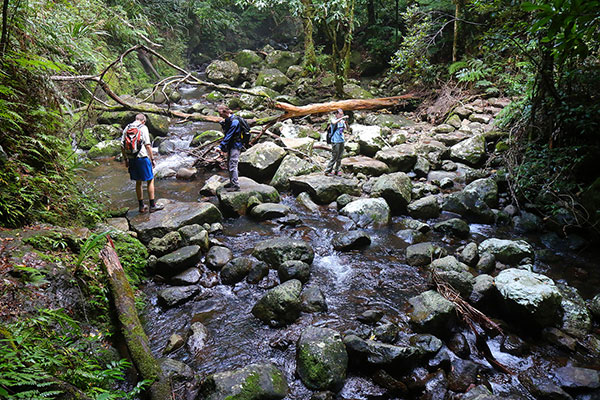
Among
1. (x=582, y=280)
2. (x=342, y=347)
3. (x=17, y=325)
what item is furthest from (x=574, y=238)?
(x=17, y=325)

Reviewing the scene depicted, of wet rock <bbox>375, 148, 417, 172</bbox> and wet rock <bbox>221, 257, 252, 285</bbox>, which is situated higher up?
wet rock <bbox>375, 148, 417, 172</bbox>

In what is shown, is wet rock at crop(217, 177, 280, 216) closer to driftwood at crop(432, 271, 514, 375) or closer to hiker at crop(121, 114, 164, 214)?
hiker at crop(121, 114, 164, 214)

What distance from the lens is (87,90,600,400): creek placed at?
346cm

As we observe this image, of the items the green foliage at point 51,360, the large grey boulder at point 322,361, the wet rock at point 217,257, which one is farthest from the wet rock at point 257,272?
the green foliage at point 51,360

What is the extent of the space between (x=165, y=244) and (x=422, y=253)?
14.2 feet

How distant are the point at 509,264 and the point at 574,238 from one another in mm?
1498

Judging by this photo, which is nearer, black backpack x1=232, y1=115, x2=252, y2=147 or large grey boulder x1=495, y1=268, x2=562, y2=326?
large grey boulder x1=495, y1=268, x2=562, y2=326

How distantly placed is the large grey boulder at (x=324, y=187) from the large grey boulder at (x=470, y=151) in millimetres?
3316

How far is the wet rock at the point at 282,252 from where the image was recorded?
5.08 metres

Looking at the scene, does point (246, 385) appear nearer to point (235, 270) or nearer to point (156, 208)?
point (235, 270)

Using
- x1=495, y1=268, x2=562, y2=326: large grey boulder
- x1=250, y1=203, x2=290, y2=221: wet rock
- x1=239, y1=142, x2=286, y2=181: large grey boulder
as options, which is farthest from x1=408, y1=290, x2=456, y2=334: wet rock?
x1=239, y1=142, x2=286, y2=181: large grey boulder

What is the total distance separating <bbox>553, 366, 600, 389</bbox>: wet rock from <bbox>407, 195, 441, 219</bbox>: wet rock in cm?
372

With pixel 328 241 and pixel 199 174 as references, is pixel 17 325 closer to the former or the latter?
pixel 328 241

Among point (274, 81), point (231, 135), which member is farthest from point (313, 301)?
point (274, 81)
